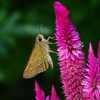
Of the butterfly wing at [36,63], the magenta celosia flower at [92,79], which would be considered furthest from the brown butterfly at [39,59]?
the magenta celosia flower at [92,79]

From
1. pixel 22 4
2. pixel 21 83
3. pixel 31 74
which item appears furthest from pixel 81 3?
pixel 31 74

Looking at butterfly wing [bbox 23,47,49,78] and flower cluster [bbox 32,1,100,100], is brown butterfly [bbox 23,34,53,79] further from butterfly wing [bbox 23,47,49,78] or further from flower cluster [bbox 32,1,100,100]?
flower cluster [bbox 32,1,100,100]

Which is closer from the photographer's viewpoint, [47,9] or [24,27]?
[24,27]

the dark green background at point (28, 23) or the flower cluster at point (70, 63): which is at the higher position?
the flower cluster at point (70, 63)

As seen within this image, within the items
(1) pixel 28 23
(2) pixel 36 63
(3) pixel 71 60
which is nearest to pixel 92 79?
(3) pixel 71 60

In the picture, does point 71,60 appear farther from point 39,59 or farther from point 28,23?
point 28,23

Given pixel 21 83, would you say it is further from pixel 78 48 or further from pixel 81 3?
pixel 78 48

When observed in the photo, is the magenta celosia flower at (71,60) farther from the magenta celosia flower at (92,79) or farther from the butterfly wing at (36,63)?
the butterfly wing at (36,63)
